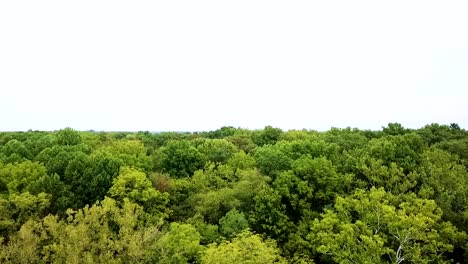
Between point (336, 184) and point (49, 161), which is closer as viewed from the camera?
point (336, 184)

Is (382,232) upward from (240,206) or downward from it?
downward

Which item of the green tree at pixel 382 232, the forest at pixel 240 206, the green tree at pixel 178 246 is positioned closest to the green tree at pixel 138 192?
the forest at pixel 240 206

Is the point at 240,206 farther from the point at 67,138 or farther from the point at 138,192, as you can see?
the point at 67,138

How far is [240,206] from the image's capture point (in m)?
39.5

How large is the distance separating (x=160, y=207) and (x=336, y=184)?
627 inches

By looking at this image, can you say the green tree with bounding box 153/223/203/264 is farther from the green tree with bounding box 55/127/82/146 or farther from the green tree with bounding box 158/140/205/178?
the green tree with bounding box 55/127/82/146

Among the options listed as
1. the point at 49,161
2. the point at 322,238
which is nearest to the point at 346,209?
the point at 322,238

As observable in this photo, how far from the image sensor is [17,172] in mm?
40406

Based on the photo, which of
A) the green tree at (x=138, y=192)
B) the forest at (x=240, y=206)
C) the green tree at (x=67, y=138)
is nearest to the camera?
the forest at (x=240, y=206)

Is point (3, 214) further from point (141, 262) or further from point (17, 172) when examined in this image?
point (141, 262)

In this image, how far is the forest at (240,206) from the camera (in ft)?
95.9

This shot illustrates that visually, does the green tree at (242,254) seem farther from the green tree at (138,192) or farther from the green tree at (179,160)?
the green tree at (179,160)

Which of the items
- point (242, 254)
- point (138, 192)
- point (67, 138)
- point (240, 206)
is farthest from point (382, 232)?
point (67, 138)

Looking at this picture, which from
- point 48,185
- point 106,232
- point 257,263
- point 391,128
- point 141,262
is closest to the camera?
point 257,263
